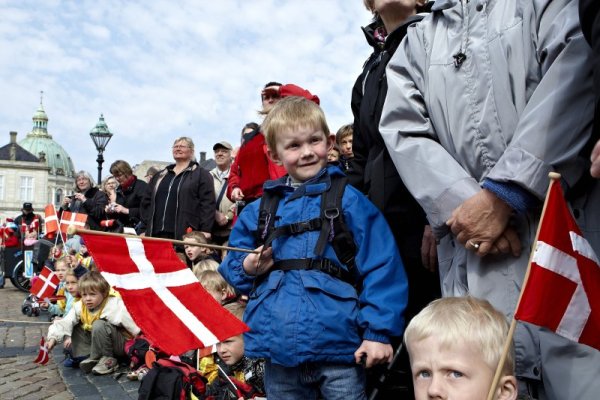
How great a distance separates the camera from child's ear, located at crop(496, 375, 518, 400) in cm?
195

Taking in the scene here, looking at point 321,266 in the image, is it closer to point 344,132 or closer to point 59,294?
point 344,132

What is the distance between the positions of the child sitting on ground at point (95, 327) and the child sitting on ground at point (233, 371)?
219cm

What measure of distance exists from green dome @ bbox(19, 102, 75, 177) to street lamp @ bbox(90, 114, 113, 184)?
98.1 m

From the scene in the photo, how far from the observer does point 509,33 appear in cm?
220

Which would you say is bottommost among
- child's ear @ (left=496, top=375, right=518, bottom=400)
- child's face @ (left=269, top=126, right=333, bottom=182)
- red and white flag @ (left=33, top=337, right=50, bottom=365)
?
red and white flag @ (left=33, top=337, right=50, bottom=365)

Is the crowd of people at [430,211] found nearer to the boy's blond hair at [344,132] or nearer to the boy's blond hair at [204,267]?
the boy's blond hair at [204,267]

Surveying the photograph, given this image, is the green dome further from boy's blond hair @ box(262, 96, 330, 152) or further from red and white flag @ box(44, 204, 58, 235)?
boy's blond hair @ box(262, 96, 330, 152)

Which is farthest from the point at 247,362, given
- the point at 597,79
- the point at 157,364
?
the point at 597,79

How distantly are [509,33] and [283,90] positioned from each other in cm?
285

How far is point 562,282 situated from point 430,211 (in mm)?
523

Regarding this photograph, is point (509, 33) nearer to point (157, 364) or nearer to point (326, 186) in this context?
point (326, 186)

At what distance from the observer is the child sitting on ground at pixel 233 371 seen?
4164mm

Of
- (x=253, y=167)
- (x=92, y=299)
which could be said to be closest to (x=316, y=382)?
(x=253, y=167)

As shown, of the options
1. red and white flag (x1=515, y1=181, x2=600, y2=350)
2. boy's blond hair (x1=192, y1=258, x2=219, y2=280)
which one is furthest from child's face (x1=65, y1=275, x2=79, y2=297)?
red and white flag (x1=515, y1=181, x2=600, y2=350)
